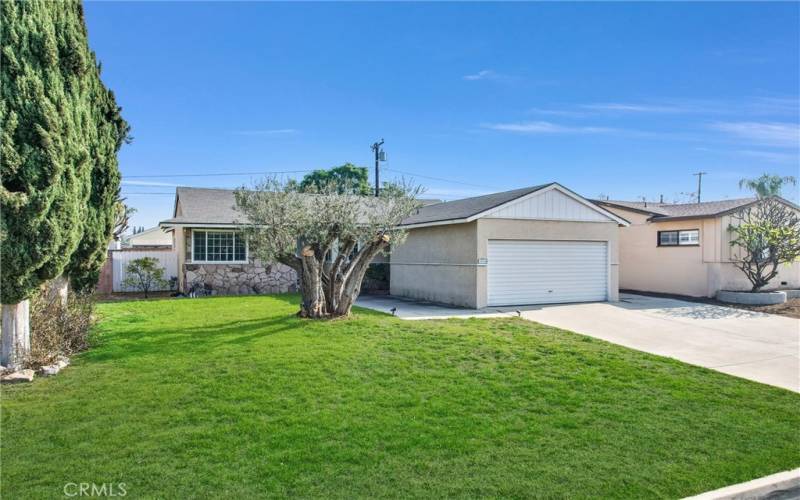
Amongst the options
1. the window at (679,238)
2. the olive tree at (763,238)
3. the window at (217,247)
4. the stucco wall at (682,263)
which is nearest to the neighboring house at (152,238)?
the window at (217,247)

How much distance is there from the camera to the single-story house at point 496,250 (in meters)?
13.5

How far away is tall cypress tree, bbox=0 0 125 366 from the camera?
5.43 metres

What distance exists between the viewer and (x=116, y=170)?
28.7 ft

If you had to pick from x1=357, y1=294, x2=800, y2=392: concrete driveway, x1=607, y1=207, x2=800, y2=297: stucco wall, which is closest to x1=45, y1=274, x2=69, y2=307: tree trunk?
x1=357, y1=294, x2=800, y2=392: concrete driveway

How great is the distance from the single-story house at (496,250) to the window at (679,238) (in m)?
3.91

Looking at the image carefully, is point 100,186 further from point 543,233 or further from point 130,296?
point 543,233

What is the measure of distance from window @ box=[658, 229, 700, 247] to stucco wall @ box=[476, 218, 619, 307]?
4081mm

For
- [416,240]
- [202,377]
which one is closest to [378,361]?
[202,377]

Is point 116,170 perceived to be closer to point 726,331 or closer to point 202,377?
point 202,377

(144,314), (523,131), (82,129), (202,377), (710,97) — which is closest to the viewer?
(202,377)

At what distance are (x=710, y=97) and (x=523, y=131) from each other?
281 inches

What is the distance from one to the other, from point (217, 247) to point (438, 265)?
28.3 ft

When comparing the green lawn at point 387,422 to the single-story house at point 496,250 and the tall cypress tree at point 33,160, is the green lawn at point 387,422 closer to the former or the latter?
the tall cypress tree at point 33,160

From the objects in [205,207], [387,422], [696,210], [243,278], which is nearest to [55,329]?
[387,422]
